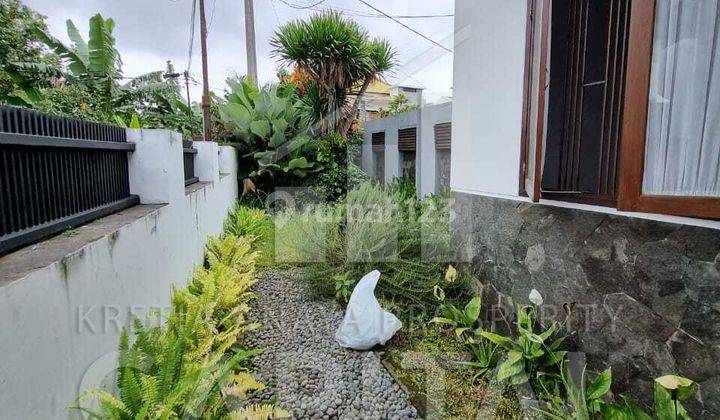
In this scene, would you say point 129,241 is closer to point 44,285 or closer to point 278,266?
point 44,285

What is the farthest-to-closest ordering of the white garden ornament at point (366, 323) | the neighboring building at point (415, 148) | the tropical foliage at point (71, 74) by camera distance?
the neighboring building at point (415, 148)
the tropical foliage at point (71, 74)
the white garden ornament at point (366, 323)

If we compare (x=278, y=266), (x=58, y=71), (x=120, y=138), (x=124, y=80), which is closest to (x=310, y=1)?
(x=124, y=80)

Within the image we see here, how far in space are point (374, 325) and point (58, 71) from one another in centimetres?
745

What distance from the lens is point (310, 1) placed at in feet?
28.4

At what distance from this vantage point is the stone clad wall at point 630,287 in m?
1.71

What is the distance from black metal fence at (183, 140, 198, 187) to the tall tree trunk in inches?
188

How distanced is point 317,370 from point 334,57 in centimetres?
728

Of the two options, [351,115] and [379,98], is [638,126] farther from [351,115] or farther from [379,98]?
[379,98]

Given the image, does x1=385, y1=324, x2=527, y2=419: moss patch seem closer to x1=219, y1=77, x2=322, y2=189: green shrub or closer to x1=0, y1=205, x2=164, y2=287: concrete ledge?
x1=0, y1=205, x2=164, y2=287: concrete ledge

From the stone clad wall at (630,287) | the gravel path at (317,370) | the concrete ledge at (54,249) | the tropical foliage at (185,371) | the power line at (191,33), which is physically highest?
the power line at (191,33)

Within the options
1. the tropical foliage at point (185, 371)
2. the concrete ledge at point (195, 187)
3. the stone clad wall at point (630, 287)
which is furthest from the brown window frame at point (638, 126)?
the concrete ledge at point (195, 187)

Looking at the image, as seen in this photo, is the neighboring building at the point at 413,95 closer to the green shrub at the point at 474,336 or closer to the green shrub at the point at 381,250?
the green shrub at the point at 381,250

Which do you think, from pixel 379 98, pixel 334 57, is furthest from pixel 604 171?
pixel 379 98

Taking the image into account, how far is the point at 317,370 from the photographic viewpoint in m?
2.98
